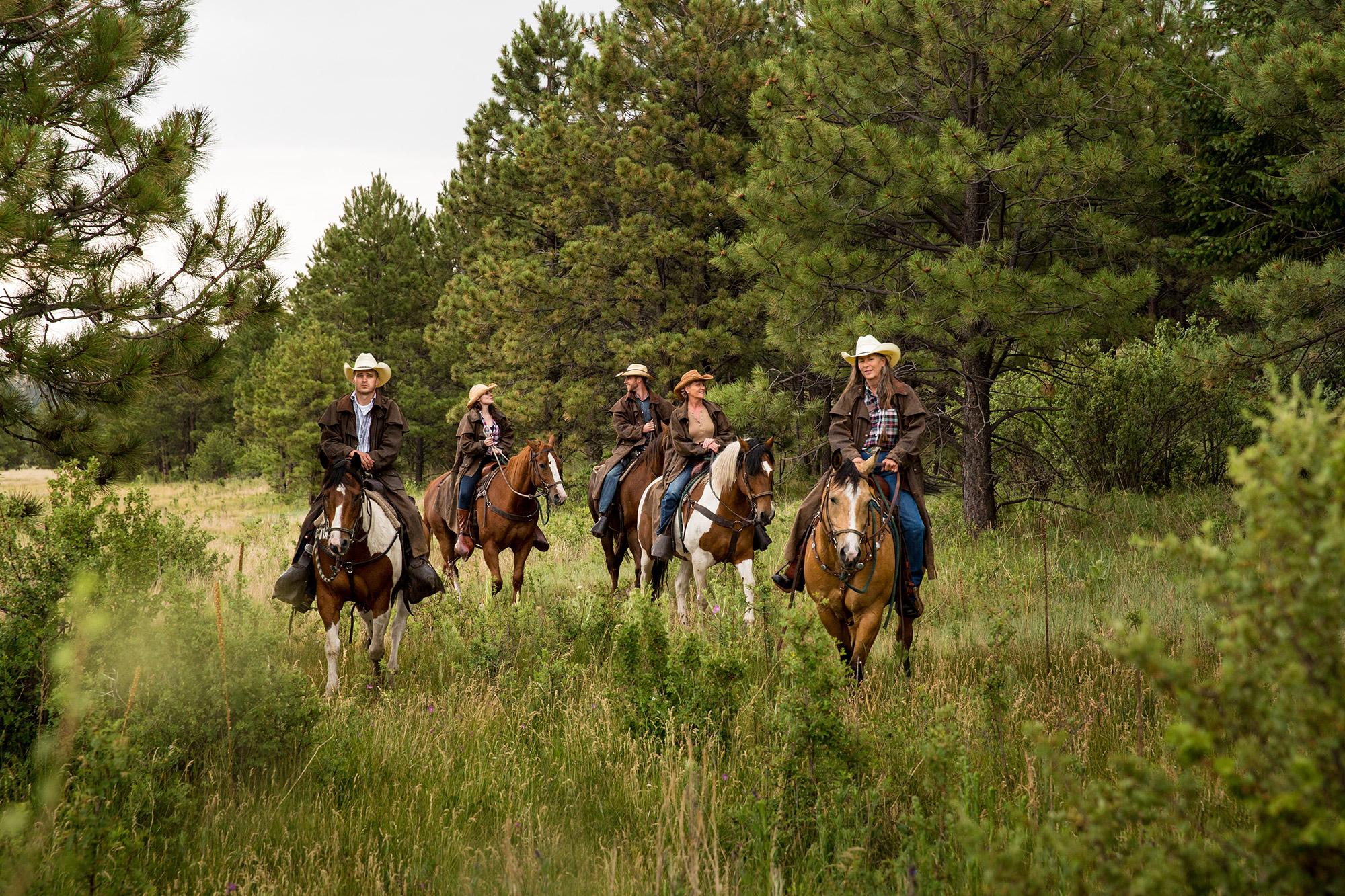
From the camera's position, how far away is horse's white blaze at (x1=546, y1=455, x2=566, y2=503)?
8.91m

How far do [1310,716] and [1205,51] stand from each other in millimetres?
15505

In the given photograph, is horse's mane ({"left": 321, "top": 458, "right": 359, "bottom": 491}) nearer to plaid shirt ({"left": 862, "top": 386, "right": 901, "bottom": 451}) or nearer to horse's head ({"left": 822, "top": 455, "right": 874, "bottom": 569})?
horse's head ({"left": 822, "top": 455, "right": 874, "bottom": 569})

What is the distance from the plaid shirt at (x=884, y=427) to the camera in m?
6.33

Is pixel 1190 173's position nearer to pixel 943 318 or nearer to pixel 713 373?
pixel 943 318

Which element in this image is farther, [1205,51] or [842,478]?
[1205,51]

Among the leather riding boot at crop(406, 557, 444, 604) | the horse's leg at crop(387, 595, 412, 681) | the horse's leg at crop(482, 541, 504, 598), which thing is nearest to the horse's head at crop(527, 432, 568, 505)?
the horse's leg at crop(482, 541, 504, 598)

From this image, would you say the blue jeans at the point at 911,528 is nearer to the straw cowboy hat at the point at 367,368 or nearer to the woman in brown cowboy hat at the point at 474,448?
the straw cowboy hat at the point at 367,368

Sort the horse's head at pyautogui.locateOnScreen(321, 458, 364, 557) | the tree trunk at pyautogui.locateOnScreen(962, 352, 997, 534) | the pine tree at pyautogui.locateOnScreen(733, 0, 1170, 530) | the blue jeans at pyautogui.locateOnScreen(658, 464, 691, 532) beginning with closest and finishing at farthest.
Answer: the horse's head at pyautogui.locateOnScreen(321, 458, 364, 557) < the blue jeans at pyautogui.locateOnScreen(658, 464, 691, 532) < the pine tree at pyautogui.locateOnScreen(733, 0, 1170, 530) < the tree trunk at pyautogui.locateOnScreen(962, 352, 997, 534)

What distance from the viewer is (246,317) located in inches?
313

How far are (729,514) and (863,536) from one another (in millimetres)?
2662

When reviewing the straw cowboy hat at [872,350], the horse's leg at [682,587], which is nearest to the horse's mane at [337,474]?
the horse's leg at [682,587]

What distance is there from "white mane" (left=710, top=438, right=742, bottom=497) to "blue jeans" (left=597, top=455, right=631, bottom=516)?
8.01 ft

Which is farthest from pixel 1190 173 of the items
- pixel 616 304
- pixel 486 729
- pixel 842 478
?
pixel 616 304

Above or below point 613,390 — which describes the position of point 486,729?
below
